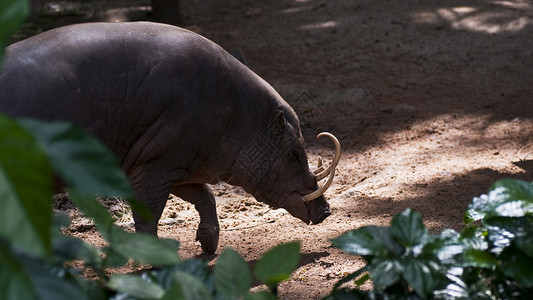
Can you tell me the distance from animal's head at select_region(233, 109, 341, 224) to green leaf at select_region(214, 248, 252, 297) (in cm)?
319

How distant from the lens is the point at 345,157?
622 cm

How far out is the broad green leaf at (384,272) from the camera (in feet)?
4.47

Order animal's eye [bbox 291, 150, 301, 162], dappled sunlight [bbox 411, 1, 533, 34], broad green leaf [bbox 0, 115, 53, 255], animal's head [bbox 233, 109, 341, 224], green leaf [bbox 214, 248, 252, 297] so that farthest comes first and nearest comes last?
dappled sunlight [bbox 411, 1, 533, 34] < animal's eye [bbox 291, 150, 301, 162] < animal's head [bbox 233, 109, 341, 224] < green leaf [bbox 214, 248, 252, 297] < broad green leaf [bbox 0, 115, 53, 255]

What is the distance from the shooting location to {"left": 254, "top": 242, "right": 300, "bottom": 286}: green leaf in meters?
1.30

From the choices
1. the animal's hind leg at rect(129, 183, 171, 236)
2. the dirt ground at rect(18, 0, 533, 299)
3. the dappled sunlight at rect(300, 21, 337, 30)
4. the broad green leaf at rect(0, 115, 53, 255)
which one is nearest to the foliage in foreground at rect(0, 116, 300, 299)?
the broad green leaf at rect(0, 115, 53, 255)

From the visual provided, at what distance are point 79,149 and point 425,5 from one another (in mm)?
9576

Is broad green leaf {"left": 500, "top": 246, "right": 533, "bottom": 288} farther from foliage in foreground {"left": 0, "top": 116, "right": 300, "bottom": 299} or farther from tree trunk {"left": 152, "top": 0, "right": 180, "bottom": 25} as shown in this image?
tree trunk {"left": 152, "top": 0, "right": 180, "bottom": 25}

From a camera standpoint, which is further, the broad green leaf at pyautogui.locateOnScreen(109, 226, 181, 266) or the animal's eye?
the animal's eye

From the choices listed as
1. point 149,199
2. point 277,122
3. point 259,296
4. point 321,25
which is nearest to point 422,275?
point 259,296

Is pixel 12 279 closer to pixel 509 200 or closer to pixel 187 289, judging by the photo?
pixel 187 289

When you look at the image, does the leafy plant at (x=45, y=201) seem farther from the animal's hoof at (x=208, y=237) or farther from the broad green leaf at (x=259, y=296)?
the animal's hoof at (x=208, y=237)

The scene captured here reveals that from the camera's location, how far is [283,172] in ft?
15.5

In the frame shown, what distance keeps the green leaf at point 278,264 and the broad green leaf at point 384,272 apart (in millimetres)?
171

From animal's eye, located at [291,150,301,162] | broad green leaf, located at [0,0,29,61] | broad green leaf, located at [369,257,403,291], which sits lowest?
animal's eye, located at [291,150,301,162]
